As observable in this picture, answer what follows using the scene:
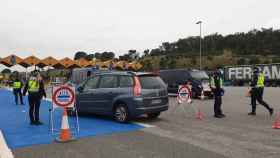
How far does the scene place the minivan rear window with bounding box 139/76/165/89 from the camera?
413 inches

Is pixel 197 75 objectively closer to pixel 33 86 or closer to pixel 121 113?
pixel 121 113

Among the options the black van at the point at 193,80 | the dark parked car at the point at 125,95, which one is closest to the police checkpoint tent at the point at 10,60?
the black van at the point at 193,80

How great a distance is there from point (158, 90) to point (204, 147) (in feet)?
13.5

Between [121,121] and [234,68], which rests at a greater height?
[234,68]

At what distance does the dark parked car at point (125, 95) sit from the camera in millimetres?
10203

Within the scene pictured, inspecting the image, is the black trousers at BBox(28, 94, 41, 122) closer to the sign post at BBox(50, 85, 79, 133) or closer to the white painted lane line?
the sign post at BBox(50, 85, 79, 133)

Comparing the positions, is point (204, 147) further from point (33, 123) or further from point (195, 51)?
point (195, 51)

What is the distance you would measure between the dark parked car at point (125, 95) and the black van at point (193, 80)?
9.72 m

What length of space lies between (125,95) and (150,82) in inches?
39.9

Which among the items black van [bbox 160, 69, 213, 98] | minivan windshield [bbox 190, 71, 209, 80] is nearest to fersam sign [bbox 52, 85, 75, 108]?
black van [bbox 160, 69, 213, 98]

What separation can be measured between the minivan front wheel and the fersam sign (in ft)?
7.50

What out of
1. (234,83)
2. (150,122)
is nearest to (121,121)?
(150,122)

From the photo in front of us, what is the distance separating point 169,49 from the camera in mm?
126625

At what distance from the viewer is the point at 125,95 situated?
34.0 feet
